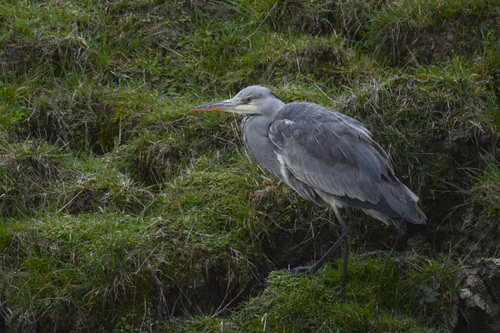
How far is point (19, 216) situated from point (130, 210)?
32.0 inches

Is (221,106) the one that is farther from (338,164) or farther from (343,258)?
(343,258)

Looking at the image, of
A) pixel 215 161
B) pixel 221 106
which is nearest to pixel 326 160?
pixel 221 106

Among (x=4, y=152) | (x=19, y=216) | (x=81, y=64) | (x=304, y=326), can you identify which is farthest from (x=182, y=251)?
(x=81, y=64)

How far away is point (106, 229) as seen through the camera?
502cm

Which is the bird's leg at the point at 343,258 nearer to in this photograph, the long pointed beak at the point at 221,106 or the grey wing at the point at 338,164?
the grey wing at the point at 338,164

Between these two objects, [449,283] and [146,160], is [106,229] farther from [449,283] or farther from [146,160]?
[449,283]

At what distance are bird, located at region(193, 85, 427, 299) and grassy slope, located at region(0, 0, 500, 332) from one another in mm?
344

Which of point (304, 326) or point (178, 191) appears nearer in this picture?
point (304, 326)

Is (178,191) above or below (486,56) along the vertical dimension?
below

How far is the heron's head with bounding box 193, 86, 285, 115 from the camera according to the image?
5.12 metres

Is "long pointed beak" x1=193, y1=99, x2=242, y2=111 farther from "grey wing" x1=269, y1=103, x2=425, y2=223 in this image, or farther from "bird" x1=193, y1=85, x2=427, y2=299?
"grey wing" x1=269, y1=103, x2=425, y2=223

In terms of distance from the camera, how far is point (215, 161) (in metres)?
5.71

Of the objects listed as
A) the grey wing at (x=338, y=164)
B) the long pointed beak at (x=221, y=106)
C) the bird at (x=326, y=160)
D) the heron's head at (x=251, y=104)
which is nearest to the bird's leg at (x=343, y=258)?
the bird at (x=326, y=160)

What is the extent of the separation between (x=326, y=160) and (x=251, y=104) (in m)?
0.74
